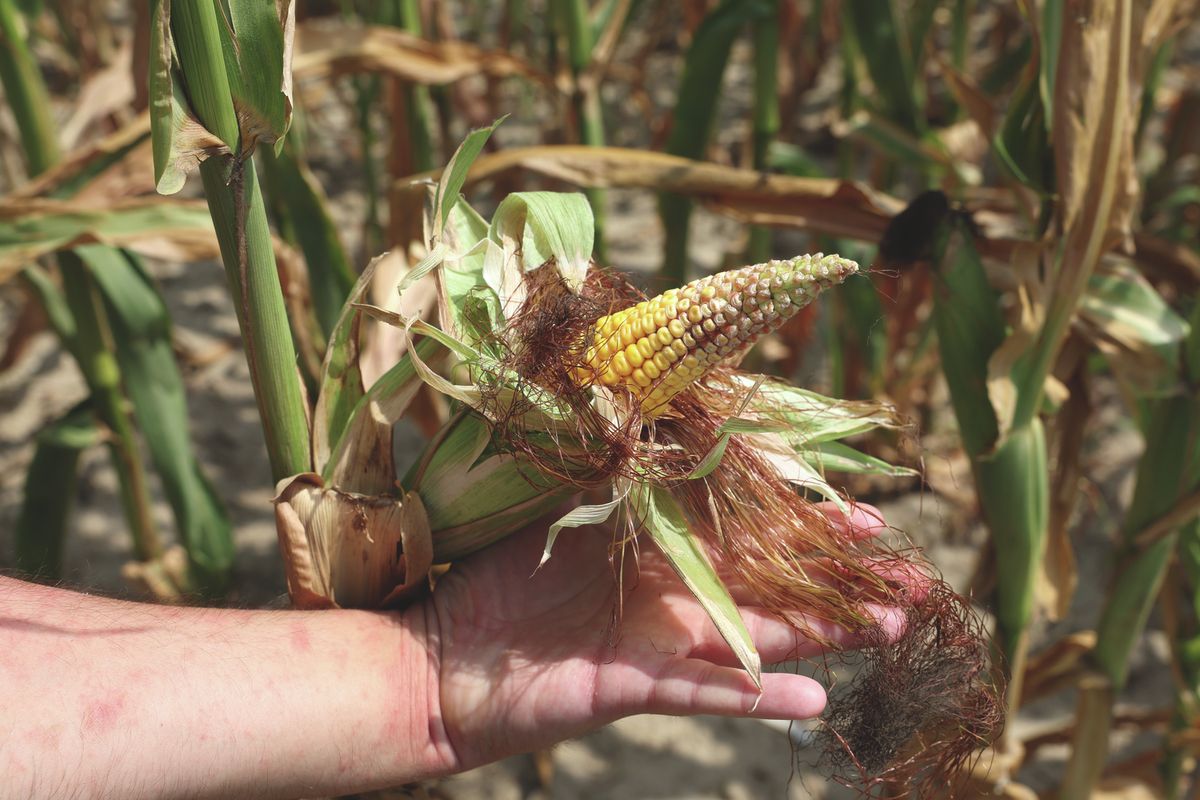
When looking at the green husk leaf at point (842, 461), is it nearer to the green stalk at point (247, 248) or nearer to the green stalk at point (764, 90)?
the green stalk at point (247, 248)

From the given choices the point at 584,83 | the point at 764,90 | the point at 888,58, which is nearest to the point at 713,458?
the point at 584,83

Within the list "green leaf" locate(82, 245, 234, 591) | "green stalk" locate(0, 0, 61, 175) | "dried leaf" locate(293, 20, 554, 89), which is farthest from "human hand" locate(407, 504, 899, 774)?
"green stalk" locate(0, 0, 61, 175)

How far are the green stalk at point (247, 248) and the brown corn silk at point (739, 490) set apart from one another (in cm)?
22

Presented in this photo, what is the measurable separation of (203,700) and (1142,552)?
1355 millimetres

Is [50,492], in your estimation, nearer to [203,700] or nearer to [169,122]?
[203,700]

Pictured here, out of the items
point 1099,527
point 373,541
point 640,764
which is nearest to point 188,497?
point 373,541

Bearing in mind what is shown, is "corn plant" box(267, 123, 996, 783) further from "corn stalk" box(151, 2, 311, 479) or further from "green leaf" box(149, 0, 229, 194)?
"green leaf" box(149, 0, 229, 194)

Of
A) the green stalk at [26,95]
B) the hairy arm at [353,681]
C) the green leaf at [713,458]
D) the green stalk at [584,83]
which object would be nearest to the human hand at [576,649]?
the hairy arm at [353,681]

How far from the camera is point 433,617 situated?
119cm

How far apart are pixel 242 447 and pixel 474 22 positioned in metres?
1.95

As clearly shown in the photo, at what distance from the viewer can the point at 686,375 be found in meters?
1.04

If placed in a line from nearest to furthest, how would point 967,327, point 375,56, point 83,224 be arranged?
point 967,327, point 83,224, point 375,56

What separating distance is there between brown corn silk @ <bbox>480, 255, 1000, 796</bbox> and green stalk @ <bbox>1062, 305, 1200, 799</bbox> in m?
0.45

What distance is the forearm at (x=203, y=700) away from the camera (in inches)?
38.0
